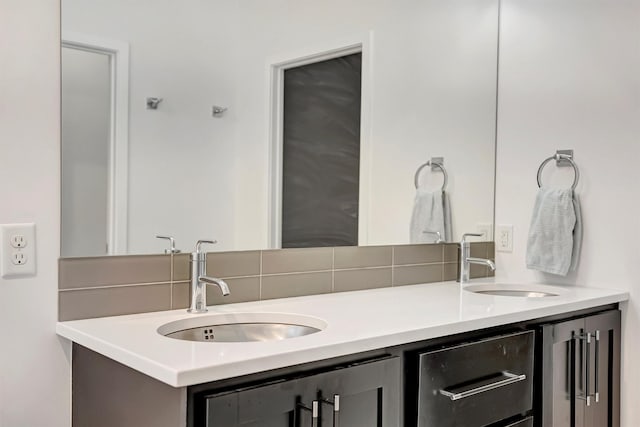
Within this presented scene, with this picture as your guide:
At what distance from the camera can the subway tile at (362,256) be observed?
2.05 m

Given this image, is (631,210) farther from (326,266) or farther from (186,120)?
(186,120)

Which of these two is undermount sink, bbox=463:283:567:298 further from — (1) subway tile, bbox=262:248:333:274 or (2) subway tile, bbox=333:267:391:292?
(1) subway tile, bbox=262:248:333:274

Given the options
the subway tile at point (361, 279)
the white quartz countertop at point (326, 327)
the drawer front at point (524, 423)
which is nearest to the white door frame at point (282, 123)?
the subway tile at point (361, 279)

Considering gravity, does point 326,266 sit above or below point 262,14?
below

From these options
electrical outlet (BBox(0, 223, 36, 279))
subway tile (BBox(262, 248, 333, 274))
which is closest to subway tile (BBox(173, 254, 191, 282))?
subway tile (BBox(262, 248, 333, 274))

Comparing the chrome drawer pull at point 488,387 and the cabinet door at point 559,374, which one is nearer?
the chrome drawer pull at point 488,387

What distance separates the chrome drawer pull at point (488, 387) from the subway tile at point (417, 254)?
0.63 metres

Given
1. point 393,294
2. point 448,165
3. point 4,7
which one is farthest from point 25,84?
point 448,165

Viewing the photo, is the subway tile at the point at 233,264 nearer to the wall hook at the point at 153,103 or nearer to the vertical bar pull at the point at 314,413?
the wall hook at the point at 153,103

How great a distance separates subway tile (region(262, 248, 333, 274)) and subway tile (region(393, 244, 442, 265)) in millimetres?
316

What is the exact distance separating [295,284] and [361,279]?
280 millimetres

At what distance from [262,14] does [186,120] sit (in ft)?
1.35

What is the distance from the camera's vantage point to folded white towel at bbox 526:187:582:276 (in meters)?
2.21

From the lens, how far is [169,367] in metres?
1.08
